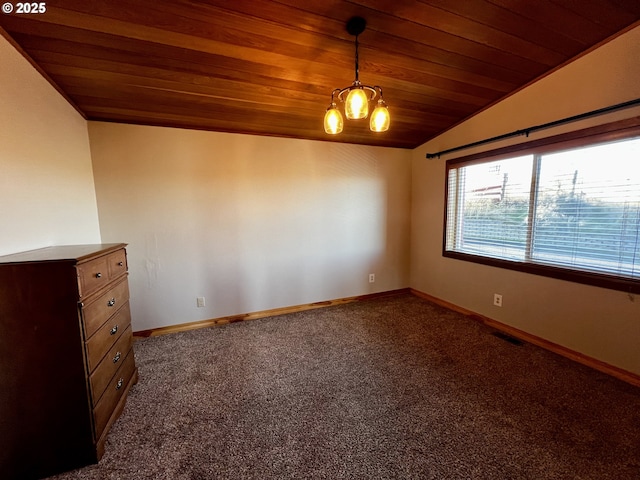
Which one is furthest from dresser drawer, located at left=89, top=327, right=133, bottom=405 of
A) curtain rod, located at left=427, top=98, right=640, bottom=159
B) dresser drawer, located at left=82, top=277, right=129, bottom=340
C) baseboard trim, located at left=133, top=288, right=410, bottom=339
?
curtain rod, located at left=427, top=98, right=640, bottom=159

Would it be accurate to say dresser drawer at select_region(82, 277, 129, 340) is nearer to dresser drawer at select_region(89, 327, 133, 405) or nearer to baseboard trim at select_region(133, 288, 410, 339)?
dresser drawer at select_region(89, 327, 133, 405)

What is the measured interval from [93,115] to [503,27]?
11.2 ft

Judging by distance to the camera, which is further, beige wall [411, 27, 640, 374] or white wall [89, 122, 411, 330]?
white wall [89, 122, 411, 330]

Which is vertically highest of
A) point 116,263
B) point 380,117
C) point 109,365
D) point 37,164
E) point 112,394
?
point 380,117

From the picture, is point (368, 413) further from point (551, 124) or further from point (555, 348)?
point (551, 124)

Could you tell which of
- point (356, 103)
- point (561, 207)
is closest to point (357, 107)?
point (356, 103)

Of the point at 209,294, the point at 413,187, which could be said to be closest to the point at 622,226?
the point at 413,187

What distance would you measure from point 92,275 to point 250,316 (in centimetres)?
195

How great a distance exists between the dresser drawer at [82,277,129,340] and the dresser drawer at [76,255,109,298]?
0.07 m

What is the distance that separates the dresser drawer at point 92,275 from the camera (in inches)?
51.1

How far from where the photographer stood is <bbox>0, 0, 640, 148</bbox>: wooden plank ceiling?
1.57 meters

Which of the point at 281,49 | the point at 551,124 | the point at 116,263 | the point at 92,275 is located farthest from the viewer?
the point at 551,124

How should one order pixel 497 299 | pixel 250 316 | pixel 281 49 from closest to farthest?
pixel 281 49
pixel 497 299
pixel 250 316

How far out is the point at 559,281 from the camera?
2354mm
